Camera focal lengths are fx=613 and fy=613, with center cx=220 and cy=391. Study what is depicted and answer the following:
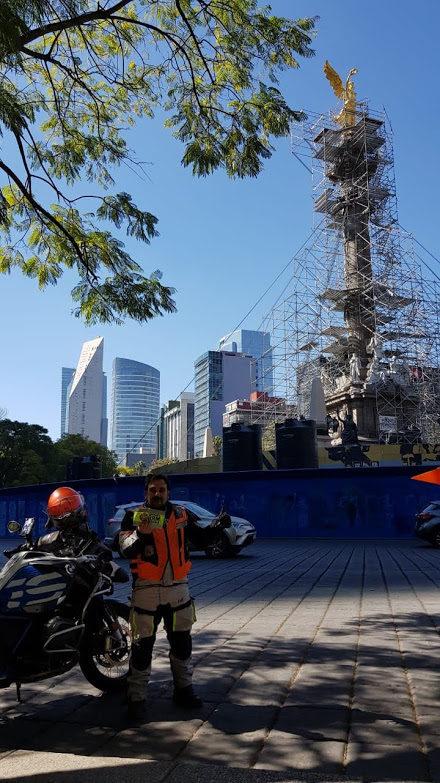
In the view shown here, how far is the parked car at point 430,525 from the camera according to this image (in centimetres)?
1575

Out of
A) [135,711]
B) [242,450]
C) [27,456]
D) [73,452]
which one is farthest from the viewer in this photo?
[73,452]

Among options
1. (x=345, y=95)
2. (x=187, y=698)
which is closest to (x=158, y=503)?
(x=187, y=698)

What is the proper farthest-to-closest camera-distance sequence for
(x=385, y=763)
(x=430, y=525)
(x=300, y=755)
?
(x=430, y=525) < (x=300, y=755) < (x=385, y=763)

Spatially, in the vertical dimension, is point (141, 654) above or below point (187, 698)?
above

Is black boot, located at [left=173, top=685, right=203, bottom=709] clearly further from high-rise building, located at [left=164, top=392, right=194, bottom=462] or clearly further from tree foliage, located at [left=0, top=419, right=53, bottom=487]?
high-rise building, located at [left=164, top=392, right=194, bottom=462]

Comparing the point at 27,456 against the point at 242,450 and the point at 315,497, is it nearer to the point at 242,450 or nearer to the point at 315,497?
the point at 242,450

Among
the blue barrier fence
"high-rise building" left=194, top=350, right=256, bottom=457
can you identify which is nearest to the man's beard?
the blue barrier fence

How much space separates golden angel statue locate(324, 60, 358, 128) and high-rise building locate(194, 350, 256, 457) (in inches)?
3091

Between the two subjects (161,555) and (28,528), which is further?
(28,528)

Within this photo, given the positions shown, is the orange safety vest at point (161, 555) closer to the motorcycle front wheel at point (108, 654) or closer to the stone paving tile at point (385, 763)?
the motorcycle front wheel at point (108, 654)

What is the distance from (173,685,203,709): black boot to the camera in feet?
13.0

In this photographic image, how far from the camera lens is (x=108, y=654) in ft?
14.2

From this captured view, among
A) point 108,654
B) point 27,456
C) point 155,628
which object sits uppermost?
point 27,456

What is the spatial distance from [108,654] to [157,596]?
0.74m
